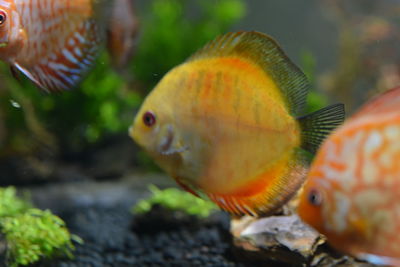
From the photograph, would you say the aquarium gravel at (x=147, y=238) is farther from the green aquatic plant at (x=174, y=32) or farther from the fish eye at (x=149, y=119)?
the green aquatic plant at (x=174, y=32)

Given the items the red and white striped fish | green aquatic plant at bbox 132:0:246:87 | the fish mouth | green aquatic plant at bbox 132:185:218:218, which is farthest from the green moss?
green aquatic plant at bbox 132:0:246:87

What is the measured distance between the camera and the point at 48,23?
196cm

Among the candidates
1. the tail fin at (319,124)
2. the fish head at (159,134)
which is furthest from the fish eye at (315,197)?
the fish head at (159,134)

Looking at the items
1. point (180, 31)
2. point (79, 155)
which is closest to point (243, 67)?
point (79, 155)

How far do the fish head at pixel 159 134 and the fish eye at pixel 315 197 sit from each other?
27.5 inches

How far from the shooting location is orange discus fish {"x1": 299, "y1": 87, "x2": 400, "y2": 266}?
1.22 metres

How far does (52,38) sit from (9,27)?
0.21 meters

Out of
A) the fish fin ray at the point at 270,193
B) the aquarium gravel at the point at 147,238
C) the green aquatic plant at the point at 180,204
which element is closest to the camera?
the fish fin ray at the point at 270,193

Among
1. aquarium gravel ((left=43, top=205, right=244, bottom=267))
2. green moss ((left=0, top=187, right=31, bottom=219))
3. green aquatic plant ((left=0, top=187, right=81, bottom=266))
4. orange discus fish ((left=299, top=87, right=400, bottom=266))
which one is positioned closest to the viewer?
orange discus fish ((left=299, top=87, right=400, bottom=266))

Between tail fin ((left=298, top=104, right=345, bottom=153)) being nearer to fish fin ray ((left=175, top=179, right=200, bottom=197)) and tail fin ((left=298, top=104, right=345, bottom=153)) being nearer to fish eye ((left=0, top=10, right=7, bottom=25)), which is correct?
fish fin ray ((left=175, top=179, right=200, bottom=197))

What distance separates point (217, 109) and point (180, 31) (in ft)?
15.7

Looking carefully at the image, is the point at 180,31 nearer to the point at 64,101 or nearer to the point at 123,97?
the point at 123,97

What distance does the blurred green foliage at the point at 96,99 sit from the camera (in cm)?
509

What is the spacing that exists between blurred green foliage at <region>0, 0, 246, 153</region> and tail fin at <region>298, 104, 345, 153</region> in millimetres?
3007
